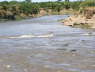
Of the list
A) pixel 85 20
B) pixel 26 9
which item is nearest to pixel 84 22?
pixel 85 20

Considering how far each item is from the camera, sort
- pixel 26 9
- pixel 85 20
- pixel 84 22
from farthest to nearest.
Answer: pixel 26 9
pixel 85 20
pixel 84 22

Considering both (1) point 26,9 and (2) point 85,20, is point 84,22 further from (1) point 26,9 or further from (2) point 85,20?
(1) point 26,9

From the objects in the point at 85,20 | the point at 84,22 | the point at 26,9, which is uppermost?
the point at 85,20

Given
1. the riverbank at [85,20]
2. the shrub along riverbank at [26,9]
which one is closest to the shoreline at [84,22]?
the riverbank at [85,20]

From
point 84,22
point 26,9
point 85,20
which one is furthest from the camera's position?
point 26,9

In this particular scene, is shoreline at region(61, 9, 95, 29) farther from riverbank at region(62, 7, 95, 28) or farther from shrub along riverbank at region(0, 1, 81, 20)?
shrub along riverbank at region(0, 1, 81, 20)

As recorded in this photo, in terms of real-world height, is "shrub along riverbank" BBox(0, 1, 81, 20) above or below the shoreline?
below

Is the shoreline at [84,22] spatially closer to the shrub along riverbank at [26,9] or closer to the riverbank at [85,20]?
the riverbank at [85,20]

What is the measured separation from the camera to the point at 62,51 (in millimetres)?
19156

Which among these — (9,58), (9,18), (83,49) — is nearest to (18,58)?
(9,58)

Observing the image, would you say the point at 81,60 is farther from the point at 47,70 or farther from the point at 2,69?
the point at 2,69

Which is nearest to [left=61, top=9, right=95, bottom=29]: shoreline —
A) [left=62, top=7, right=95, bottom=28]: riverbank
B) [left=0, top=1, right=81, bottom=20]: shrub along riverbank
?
[left=62, top=7, right=95, bottom=28]: riverbank

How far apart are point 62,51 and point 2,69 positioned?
19.1 feet

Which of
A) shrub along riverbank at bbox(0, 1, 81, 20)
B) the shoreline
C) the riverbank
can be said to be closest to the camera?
the shoreline
